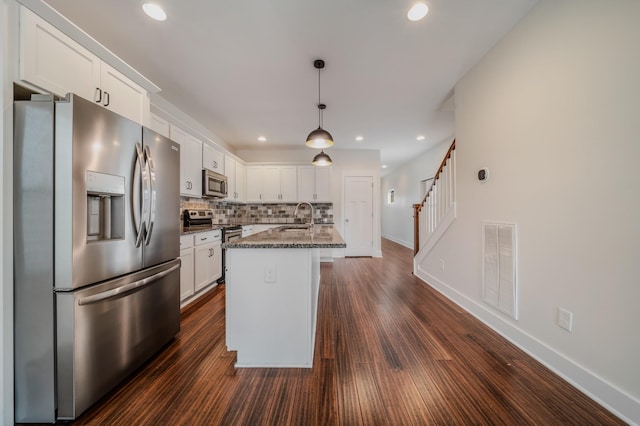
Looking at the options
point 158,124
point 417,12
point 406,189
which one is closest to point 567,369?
point 417,12

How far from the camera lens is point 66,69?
4.79ft

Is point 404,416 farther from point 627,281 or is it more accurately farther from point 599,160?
point 599,160

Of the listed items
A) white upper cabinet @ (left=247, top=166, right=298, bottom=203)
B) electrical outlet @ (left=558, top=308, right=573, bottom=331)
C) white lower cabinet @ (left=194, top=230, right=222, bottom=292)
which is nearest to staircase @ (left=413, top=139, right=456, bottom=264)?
electrical outlet @ (left=558, top=308, right=573, bottom=331)

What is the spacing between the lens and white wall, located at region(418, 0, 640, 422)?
4.25 ft

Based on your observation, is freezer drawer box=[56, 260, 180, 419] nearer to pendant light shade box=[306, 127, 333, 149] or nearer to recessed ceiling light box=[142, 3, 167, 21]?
pendant light shade box=[306, 127, 333, 149]

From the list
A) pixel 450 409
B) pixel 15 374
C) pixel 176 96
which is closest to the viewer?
pixel 15 374

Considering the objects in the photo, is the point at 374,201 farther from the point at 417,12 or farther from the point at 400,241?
the point at 417,12

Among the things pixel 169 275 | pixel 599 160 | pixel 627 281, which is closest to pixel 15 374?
pixel 169 275

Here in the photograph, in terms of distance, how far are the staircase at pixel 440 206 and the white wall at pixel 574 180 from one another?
720mm

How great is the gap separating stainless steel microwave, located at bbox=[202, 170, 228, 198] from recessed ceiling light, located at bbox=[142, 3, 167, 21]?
6.36 ft

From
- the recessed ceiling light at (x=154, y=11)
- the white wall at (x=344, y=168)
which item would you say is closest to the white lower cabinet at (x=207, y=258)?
the recessed ceiling light at (x=154, y=11)

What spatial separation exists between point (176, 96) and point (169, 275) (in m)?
2.49

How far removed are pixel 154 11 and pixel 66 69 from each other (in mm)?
792

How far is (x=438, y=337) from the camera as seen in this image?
211cm
